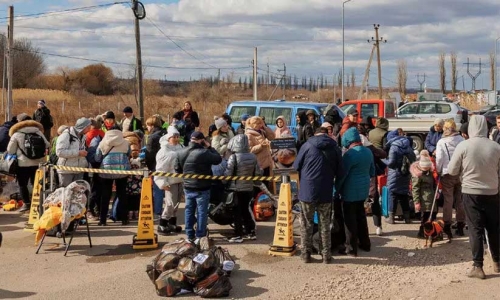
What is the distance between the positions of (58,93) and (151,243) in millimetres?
53837

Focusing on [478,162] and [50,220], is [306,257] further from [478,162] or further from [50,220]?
[50,220]

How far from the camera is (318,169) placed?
306 inches

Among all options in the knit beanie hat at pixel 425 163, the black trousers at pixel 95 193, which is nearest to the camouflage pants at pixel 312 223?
the knit beanie hat at pixel 425 163

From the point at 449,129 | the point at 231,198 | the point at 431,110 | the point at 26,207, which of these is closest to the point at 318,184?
the point at 231,198

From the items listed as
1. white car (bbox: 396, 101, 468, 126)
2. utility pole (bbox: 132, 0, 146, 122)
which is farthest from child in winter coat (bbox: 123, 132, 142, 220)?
white car (bbox: 396, 101, 468, 126)

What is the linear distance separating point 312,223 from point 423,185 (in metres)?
2.84

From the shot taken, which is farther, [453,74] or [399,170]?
[453,74]

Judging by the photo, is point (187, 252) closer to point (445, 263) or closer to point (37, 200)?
point (445, 263)

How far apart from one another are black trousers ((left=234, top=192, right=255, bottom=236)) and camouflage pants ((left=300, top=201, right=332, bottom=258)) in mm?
1454

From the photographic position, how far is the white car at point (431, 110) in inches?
969

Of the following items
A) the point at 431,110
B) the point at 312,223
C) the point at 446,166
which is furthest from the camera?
the point at 431,110

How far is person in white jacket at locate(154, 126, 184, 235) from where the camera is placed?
944 centimetres

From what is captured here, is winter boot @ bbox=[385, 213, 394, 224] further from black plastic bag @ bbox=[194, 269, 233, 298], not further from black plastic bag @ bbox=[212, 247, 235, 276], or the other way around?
black plastic bag @ bbox=[194, 269, 233, 298]

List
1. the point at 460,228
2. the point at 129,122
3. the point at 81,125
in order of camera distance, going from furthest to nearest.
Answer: the point at 129,122 < the point at 81,125 < the point at 460,228
